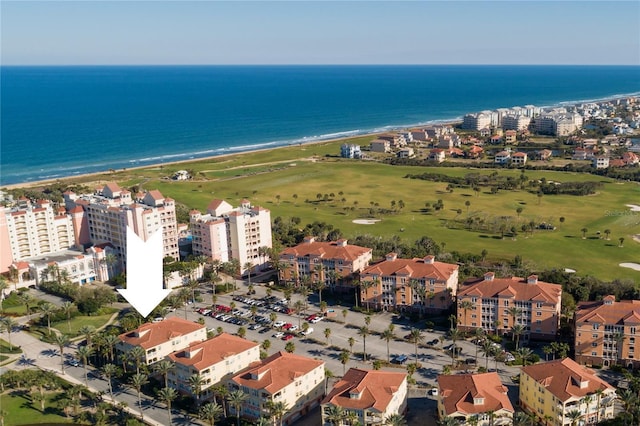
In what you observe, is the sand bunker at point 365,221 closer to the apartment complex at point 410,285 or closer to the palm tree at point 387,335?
the apartment complex at point 410,285

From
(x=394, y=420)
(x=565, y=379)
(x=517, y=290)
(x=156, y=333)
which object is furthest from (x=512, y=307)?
(x=156, y=333)

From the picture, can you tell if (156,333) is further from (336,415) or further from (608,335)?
(608,335)

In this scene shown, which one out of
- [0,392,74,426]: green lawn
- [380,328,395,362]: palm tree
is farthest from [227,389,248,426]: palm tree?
[380,328,395,362]: palm tree

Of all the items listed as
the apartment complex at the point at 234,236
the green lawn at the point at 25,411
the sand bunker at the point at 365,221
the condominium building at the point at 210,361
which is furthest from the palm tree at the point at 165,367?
the sand bunker at the point at 365,221

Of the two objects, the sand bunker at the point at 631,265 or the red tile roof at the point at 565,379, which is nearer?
the red tile roof at the point at 565,379

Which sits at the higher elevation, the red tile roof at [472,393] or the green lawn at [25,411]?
the red tile roof at [472,393]

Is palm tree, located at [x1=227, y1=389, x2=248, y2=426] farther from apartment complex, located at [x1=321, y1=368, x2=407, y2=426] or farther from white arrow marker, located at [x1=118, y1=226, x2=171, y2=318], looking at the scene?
white arrow marker, located at [x1=118, y1=226, x2=171, y2=318]

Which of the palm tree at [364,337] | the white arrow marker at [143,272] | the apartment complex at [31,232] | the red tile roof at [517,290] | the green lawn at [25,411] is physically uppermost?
the white arrow marker at [143,272]

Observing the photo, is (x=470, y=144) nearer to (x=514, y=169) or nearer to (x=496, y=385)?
(x=514, y=169)
